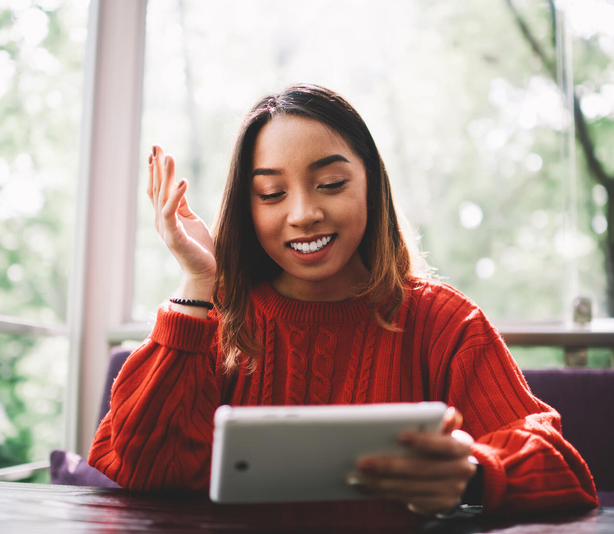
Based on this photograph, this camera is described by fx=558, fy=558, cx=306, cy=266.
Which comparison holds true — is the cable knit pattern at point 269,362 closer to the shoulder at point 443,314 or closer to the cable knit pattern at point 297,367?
the cable knit pattern at point 297,367

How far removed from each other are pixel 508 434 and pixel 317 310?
511 mm

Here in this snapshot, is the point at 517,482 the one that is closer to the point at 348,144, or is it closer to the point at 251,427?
the point at 251,427

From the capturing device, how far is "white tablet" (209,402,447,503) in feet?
1.88

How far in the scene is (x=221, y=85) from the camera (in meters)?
2.20

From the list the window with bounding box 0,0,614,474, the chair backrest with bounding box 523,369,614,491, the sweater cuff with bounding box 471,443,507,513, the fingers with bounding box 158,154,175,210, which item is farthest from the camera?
the window with bounding box 0,0,614,474

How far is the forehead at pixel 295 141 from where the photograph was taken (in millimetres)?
1121

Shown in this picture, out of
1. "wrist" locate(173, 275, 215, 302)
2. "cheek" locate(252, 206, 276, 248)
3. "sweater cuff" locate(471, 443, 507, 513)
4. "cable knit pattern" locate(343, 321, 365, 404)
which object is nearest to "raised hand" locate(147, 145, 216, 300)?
"wrist" locate(173, 275, 215, 302)

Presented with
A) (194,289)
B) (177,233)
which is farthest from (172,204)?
(194,289)

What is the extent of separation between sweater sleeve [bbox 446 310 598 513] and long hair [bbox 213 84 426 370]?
0.60ft

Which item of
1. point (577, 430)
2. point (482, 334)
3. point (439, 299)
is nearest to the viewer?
point (482, 334)

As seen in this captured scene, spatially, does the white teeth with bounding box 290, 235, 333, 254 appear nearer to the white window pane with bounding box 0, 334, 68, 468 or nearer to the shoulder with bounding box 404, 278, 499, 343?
the shoulder with bounding box 404, 278, 499, 343

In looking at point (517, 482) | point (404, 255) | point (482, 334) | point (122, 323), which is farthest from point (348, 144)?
point (122, 323)

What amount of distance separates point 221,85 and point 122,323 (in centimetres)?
101

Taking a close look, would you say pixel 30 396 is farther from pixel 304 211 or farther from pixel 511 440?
pixel 511 440
